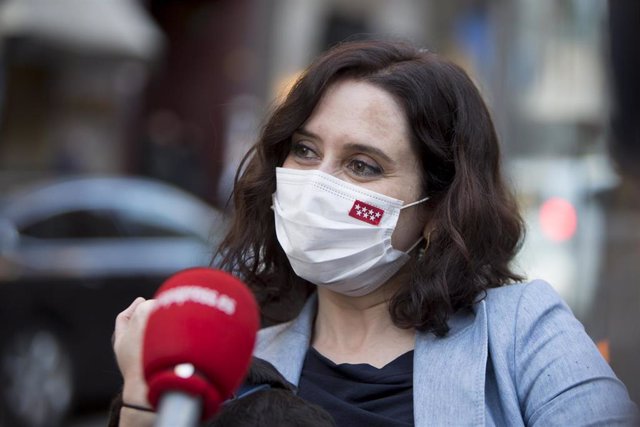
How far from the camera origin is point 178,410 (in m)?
1.68

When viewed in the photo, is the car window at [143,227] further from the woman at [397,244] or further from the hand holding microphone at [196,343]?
the hand holding microphone at [196,343]

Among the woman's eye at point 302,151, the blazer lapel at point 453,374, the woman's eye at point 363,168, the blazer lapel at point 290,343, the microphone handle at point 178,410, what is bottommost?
the blazer lapel at point 290,343

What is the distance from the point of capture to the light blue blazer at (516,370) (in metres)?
2.27

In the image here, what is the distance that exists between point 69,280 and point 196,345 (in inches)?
262

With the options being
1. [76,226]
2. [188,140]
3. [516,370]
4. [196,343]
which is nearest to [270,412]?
[196,343]

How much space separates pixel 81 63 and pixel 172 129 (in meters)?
2.19

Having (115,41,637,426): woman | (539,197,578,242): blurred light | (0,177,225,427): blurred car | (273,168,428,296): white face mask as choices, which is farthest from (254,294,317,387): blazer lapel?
(0,177,225,427): blurred car

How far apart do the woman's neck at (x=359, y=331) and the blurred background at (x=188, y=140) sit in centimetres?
50

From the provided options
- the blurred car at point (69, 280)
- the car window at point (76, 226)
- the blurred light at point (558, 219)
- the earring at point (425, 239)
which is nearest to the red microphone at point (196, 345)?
the earring at point (425, 239)

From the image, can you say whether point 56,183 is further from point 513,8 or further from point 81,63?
point 81,63

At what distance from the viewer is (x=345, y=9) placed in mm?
19391

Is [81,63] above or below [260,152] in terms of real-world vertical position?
below

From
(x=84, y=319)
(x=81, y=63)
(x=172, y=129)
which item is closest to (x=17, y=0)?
(x=81, y=63)

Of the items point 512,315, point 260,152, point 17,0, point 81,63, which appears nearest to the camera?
point 512,315
